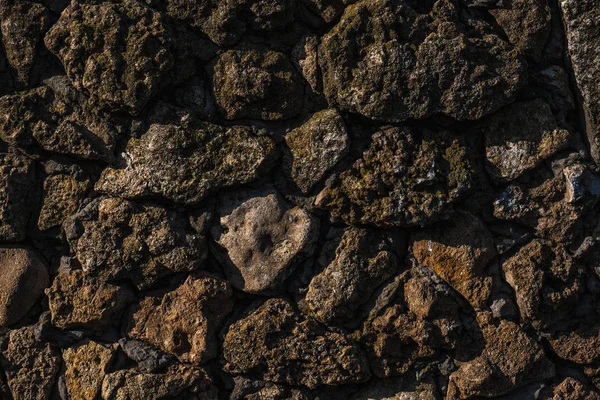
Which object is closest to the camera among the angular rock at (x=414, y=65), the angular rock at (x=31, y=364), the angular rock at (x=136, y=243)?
the angular rock at (x=414, y=65)

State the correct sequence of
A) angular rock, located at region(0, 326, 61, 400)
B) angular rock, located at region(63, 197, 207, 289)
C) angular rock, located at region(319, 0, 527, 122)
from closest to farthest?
angular rock, located at region(319, 0, 527, 122), angular rock, located at region(63, 197, 207, 289), angular rock, located at region(0, 326, 61, 400)

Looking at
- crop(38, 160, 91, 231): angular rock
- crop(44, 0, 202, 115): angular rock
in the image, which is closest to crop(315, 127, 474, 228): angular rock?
crop(44, 0, 202, 115): angular rock

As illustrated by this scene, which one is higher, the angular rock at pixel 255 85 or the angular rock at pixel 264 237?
the angular rock at pixel 255 85

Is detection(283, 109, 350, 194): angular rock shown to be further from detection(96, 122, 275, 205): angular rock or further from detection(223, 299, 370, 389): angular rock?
detection(223, 299, 370, 389): angular rock

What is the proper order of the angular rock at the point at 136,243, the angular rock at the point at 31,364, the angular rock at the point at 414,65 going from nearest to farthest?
the angular rock at the point at 414,65, the angular rock at the point at 136,243, the angular rock at the point at 31,364

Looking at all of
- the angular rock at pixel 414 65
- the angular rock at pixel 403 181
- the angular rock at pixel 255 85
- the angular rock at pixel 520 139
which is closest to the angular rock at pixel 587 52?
the angular rock at pixel 520 139

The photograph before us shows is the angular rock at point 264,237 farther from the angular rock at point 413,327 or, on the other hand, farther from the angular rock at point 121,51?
the angular rock at point 121,51

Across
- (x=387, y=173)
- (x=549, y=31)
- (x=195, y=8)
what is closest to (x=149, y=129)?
(x=195, y=8)

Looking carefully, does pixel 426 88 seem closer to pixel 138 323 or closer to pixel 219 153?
pixel 219 153
